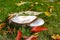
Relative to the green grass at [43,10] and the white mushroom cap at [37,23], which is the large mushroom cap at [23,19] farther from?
the green grass at [43,10]

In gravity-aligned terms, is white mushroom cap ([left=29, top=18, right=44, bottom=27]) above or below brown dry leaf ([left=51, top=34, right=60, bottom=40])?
above

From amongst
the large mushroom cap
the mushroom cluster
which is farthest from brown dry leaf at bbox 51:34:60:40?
the large mushroom cap

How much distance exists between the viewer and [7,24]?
10.9 feet

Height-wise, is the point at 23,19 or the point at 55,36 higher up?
the point at 23,19

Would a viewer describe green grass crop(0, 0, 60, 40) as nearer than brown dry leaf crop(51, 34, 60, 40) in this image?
No

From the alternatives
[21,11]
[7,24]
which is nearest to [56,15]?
[21,11]

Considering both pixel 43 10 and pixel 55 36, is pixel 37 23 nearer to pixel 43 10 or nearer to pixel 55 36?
pixel 55 36

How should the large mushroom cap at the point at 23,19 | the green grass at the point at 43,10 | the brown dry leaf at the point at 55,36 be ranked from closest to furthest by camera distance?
the brown dry leaf at the point at 55,36, the green grass at the point at 43,10, the large mushroom cap at the point at 23,19

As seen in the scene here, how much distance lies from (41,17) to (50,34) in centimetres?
53

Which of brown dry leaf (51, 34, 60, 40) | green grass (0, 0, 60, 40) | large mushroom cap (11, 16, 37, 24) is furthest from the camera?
large mushroom cap (11, 16, 37, 24)

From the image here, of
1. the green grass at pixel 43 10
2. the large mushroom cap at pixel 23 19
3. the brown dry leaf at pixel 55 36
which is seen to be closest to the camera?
the brown dry leaf at pixel 55 36

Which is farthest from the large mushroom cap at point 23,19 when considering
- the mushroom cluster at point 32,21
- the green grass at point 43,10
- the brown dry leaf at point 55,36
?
the brown dry leaf at point 55,36

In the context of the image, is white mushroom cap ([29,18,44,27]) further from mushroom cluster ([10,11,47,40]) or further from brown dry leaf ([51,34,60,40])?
brown dry leaf ([51,34,60,40])

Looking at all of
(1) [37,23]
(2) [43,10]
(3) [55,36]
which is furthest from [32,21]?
(2) [43,10]
